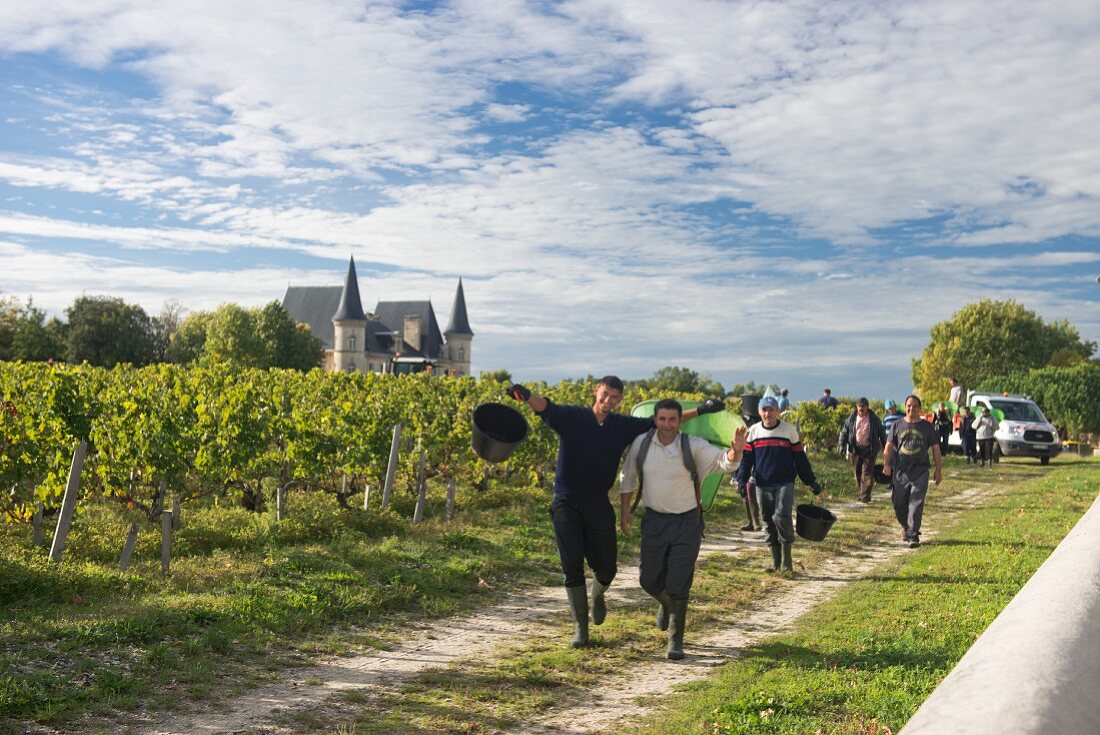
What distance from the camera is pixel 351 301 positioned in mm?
106188

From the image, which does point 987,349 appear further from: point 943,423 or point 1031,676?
point 1031,676

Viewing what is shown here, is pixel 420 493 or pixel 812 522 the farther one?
pixel 420 493

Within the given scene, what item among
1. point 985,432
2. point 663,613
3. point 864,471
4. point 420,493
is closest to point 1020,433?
point 985,432

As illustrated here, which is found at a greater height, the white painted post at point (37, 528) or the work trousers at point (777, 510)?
the work trousers at point (777, 510)

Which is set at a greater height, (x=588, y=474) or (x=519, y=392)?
(x=519, y=392)

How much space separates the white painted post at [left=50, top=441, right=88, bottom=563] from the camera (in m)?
10.5

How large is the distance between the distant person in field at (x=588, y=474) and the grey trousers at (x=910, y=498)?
6.43 metres

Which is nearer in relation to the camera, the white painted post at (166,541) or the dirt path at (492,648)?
the dirt path at (492,648)

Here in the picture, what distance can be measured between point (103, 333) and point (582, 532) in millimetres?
73413

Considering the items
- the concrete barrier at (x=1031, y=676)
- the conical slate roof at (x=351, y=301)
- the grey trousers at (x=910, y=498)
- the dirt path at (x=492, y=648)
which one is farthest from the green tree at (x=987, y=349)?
the concrete barrier at (x=1031, y=676)

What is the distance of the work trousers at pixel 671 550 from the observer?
7.20 m

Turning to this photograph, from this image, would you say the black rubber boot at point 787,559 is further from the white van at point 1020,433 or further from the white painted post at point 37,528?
the white van at point 1020,433

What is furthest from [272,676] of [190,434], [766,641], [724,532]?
[724,532]

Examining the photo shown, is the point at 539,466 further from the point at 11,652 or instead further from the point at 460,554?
the point at 11,652
